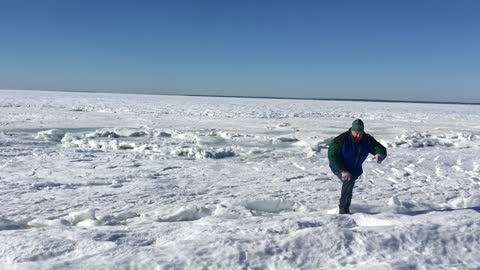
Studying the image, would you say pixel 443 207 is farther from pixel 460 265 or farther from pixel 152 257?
pixel 152 257

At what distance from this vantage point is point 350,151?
414 cm

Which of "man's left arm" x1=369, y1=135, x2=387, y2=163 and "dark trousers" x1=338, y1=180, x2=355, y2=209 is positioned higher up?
"man's left arm" x1=369, y1=135, x2=387, y2=163

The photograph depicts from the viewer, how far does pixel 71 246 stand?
309 centimetres

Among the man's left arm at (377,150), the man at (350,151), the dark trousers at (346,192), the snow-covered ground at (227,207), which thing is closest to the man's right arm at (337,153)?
the man at (350,151)

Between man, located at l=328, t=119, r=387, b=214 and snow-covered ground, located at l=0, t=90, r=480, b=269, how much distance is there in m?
0.41

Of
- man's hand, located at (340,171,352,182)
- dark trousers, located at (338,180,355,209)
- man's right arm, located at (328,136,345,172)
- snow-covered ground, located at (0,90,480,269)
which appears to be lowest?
snow-covered ground, located at (0,90,480,269)

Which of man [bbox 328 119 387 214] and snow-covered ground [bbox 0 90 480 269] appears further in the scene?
man [bbox 328 119 387 214]

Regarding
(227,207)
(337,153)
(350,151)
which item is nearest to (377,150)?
(350,151)

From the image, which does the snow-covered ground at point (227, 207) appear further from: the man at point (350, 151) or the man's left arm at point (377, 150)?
the man's left arm at point (377, 150)

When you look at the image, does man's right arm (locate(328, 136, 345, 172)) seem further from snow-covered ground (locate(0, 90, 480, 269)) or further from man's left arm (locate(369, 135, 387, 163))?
snow-covered ground (locate(0, 90, 480, 269))

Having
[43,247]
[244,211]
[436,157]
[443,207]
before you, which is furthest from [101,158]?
[436,157]

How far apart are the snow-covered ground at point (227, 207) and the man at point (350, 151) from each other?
0.41m

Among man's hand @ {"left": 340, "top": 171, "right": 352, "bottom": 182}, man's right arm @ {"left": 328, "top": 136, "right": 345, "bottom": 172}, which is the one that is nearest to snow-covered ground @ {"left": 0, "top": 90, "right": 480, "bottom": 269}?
man's hand @ {"left": 340, "top": 171, "right": 352, "bottom": 182}

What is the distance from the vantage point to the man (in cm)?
406
